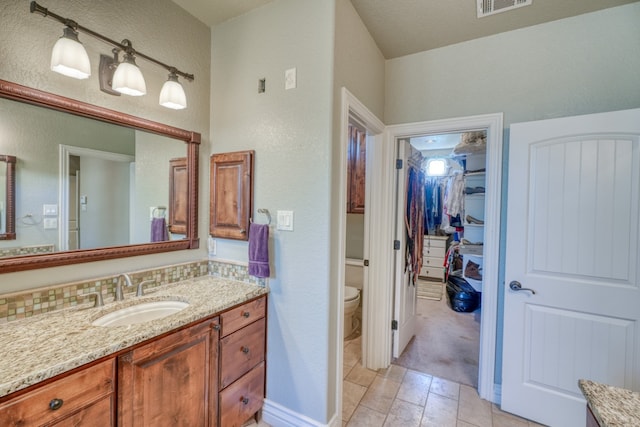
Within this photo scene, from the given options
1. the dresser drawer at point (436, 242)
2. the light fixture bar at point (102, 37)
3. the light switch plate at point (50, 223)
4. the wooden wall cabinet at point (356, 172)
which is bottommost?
the dresser drawer at point (436, 242)

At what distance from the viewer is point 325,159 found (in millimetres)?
1552

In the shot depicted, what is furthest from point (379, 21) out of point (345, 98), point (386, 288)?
point (386, 288)

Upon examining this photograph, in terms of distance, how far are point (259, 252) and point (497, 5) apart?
213 centimetres

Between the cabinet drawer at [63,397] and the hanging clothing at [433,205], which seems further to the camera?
the hanging clothing at [433,205]

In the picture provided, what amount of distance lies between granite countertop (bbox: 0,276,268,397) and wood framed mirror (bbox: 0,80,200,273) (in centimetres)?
26

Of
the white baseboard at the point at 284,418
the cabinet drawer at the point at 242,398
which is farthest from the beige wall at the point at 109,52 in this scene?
the white baseboard at the point at 284,418

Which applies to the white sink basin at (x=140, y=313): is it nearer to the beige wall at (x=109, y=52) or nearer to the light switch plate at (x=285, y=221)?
the beige wall at (x=109, y=52)

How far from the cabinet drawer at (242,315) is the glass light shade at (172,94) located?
1.29 meters

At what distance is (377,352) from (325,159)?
5.80 ft

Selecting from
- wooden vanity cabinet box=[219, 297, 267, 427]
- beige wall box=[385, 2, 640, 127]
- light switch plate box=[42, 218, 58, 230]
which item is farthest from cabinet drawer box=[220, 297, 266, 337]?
beige wall box=[385, 2, 640, 127]

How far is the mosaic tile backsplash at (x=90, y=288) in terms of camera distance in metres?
1.20

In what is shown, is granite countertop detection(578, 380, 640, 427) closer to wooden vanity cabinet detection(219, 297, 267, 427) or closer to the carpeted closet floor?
wooden vanity cabinet detection(219, 297, 267, 427)

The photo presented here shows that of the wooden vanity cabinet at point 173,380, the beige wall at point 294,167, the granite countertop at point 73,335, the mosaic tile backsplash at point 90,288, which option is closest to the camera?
the granite countertop at point 73,335

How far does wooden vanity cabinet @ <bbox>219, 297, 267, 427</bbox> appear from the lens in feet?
4.87
